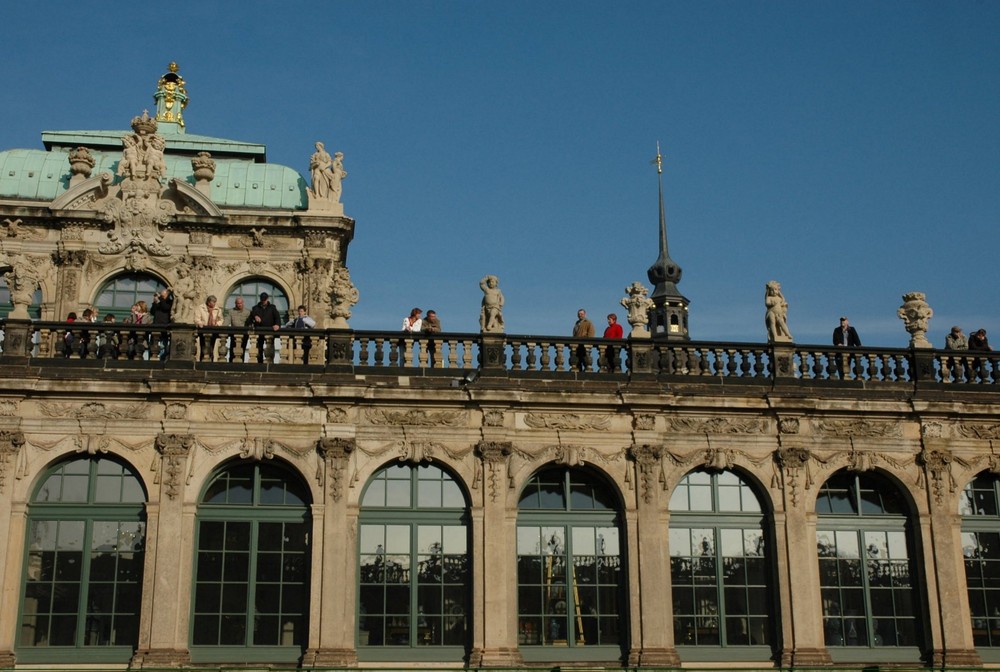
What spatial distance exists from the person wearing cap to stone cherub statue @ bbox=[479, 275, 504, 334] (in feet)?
12.0

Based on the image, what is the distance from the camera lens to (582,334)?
79.9ft

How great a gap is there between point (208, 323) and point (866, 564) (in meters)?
12.6

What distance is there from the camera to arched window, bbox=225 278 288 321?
28688 millimetres

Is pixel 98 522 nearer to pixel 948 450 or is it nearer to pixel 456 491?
pixel 456 491

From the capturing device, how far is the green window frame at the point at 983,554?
77.9 feet

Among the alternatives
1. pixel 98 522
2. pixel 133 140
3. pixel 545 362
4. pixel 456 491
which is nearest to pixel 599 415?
pixel 545 362

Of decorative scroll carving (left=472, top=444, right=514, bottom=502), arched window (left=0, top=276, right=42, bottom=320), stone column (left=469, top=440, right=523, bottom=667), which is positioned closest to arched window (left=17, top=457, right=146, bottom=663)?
stone column (left=469, top=440, right=523, bottom=667)

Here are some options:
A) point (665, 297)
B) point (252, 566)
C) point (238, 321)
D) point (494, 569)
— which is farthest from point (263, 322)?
point (665, 297)

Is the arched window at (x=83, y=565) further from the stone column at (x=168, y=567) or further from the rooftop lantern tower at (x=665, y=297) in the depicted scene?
the rooftop lantern tower at (x=665, y=297)

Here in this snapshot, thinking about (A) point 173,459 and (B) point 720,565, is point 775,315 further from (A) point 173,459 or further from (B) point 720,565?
(A) point 173,459

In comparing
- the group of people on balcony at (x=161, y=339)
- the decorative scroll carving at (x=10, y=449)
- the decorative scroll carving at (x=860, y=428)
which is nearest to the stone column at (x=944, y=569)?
the decorative scroll carving at (x=860, y=428)

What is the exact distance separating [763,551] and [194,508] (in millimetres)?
9919

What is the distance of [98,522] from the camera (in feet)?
72.9

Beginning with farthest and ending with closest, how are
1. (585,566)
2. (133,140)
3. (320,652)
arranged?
(133,140)
(585,566)
(320,652)
